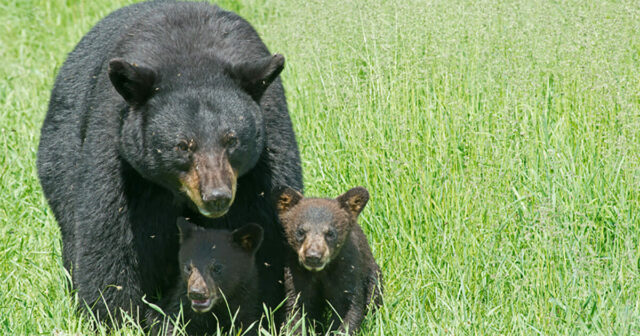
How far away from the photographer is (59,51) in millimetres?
10656

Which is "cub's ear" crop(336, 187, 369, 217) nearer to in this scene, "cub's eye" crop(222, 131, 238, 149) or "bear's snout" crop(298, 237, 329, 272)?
"bear's snout" crop(298, 237, 329, 272)

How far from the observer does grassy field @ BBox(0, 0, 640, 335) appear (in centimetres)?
477

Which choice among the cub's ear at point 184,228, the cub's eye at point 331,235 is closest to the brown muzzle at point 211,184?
the cub's ear at point 184,228

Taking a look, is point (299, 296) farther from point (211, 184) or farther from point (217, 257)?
point (211, 184)

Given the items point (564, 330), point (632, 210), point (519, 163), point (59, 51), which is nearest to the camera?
point (564, 330)

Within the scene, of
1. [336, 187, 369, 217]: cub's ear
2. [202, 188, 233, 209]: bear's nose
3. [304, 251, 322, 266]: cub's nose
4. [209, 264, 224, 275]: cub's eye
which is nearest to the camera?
[202, 188, 233, 209]: bear's nose

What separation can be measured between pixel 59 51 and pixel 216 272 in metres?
6.72

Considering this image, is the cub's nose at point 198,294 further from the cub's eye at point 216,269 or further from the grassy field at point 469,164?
the grassy field at point 469,164

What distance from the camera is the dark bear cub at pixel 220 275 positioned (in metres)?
4.72

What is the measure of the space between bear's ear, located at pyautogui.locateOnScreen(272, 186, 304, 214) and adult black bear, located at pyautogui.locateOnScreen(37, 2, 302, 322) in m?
0.06

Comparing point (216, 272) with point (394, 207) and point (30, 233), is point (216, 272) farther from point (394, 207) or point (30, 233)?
point (30, 233)

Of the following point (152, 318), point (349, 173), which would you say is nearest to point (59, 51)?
point (349, 173)

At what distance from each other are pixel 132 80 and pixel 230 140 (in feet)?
1.87

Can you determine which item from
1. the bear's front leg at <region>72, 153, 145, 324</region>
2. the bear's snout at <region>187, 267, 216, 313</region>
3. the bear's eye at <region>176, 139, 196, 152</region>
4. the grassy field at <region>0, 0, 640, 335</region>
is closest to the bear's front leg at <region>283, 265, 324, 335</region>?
the grassy field at <region>0, 0, 640, 335</region>
